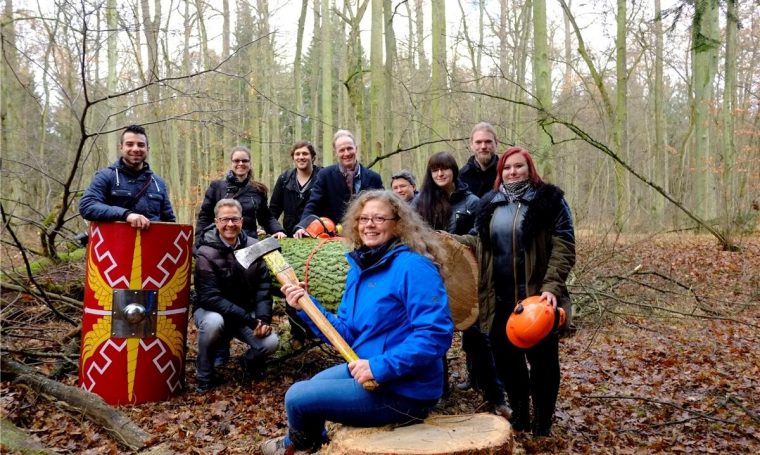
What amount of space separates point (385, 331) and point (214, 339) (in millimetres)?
2390

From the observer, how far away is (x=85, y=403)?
3.82 meters

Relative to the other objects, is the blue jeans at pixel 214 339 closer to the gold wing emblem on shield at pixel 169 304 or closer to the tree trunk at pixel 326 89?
the gold wing emblem on shield at pixel 169 304

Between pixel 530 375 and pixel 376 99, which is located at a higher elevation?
pixel 376 99

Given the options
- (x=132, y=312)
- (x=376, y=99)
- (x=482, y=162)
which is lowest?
(x=132, y=312)

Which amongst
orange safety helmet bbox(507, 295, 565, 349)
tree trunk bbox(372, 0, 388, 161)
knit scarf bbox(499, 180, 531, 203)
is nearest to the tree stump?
orange safety helmet bbox(507, 295, 565, 349)

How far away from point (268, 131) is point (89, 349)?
18.8 meters

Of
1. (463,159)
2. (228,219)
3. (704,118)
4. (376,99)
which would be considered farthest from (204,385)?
(463,159)

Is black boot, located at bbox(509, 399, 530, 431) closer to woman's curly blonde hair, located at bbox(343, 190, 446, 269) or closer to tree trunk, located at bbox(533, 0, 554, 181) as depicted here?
woman's curly blonde hair, located at bbox(343, 190, 446, 269)

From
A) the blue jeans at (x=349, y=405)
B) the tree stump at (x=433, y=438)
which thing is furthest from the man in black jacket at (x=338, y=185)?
the tree stump at (x=433, y=438)

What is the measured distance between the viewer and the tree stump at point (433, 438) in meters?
2.36

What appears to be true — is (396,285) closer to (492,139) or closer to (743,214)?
(492,139)

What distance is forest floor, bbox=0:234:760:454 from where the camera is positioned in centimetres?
375

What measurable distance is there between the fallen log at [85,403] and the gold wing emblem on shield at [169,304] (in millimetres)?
677

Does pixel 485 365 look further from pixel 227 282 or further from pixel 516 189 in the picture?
pixel 227 282
